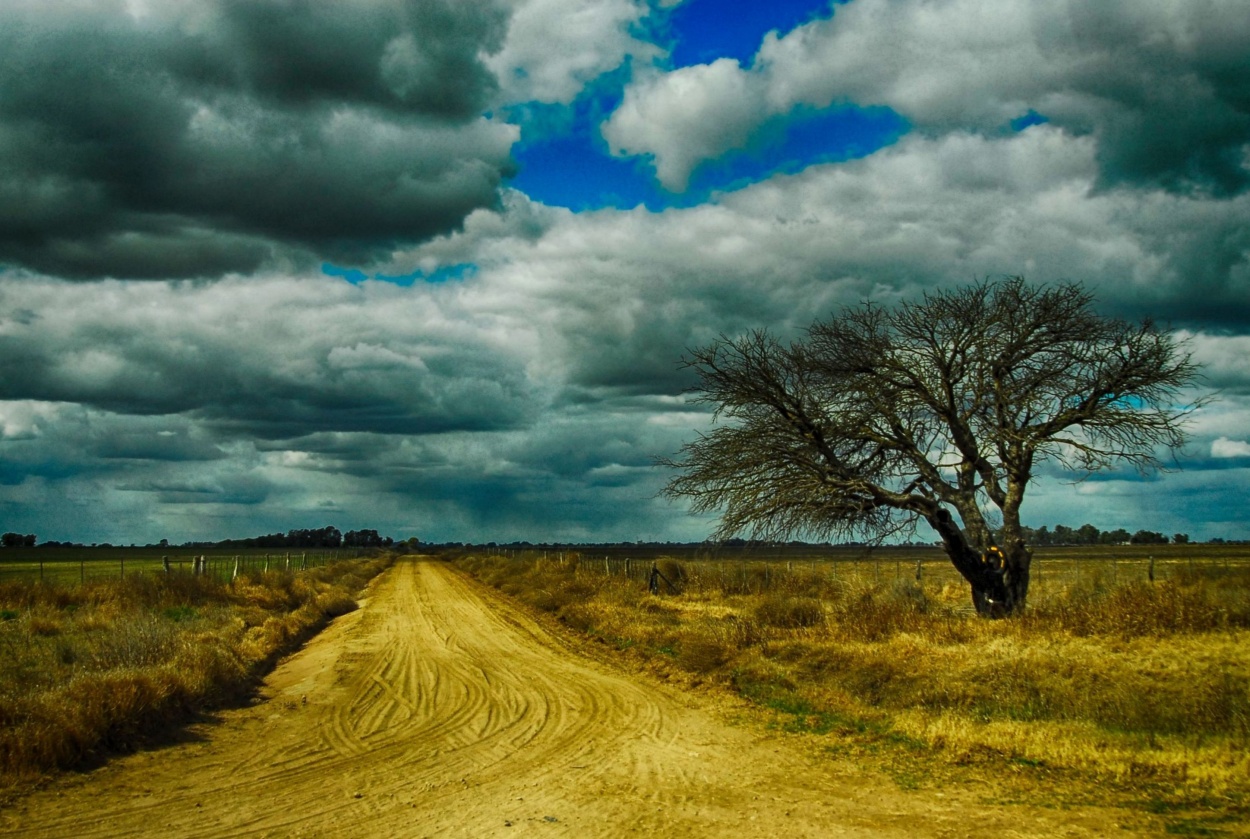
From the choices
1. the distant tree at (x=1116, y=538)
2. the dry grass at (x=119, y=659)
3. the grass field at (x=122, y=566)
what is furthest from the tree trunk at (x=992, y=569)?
the distant tree at (x=1116, y=538)

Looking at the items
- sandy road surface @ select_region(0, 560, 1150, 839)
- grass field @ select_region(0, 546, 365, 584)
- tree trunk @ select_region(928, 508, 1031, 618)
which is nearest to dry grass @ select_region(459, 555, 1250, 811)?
tree trunk @ select_region(928, 508, 1031, 618)

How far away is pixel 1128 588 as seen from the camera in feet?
53.2

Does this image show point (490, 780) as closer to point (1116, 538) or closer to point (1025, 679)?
point (1025, 679)

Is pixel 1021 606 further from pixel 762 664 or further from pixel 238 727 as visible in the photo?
pixel 238 727

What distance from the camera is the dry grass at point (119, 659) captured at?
9.53 meters

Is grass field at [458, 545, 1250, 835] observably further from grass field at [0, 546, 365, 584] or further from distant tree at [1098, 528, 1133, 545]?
distant tree at [1098, 528, 1133, 545]

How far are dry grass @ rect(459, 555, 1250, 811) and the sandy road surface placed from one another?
153 centimetres

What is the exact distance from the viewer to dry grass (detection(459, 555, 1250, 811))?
9.17 m

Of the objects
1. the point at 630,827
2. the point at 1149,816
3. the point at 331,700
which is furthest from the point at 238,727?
the point at 1149,816

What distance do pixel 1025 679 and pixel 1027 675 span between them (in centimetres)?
17

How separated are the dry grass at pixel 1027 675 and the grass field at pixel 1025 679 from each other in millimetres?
30

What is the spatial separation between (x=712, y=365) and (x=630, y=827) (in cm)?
1334

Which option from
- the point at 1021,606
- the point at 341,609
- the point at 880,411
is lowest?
the point at 341,609

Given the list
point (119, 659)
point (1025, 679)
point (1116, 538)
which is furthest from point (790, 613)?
point (1116, 538)
